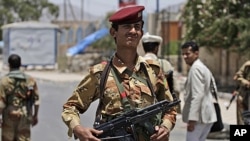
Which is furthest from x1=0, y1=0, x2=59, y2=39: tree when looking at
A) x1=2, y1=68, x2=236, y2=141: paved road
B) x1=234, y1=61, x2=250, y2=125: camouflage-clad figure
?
x1=234, y1=61, x2=250, y2=125: camouflage-clad figure

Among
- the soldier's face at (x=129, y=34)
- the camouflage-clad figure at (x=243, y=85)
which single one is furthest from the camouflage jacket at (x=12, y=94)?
the soldier's face at (x=129, y=34)

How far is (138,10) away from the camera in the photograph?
153 inches

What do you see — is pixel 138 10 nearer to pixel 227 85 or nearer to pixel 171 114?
pixel 171 114

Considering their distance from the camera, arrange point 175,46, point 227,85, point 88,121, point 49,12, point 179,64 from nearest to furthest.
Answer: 1. point 88,121
2. point 227,85
3. point 179,64
4. point 175,46
5. point 49,12

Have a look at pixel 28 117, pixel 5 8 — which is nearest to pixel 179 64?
pixel 28 117

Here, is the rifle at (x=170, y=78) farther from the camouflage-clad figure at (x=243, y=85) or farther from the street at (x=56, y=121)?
the street at (x=56, y=121)

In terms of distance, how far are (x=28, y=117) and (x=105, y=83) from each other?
392 centimetres

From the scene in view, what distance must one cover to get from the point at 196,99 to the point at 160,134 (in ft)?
9.85

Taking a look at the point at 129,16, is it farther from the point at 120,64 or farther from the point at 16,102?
the point at 16,102

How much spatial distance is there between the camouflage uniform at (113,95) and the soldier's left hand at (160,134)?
57mm

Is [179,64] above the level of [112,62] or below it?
below

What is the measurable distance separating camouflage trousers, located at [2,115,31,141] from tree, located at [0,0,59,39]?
7558 cm

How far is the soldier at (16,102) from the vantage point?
7.42 m

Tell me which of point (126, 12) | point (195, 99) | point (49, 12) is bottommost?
point (49, 12)
